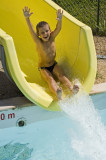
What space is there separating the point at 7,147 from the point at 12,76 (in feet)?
2.19

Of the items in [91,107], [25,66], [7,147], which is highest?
[25,66]

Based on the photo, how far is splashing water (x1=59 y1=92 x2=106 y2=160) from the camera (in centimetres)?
314

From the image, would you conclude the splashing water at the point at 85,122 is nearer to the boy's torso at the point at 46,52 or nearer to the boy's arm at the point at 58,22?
the boy's torso at the point at 46,52

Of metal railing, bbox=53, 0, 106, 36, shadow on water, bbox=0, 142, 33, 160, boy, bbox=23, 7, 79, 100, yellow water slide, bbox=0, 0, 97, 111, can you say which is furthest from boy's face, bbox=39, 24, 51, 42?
metal railing, bbox=53, 0, 106, 36

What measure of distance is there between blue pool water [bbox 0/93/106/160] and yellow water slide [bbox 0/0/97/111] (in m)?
0.22

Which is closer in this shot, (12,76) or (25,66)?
(12,76)

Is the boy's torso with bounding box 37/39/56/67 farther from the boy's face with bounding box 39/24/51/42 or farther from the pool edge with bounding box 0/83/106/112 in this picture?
the pool edge with bounding box 0/83/106/112

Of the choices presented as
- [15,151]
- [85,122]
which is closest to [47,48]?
[85,122]

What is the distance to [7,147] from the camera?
124 inches

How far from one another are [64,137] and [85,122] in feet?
0.86

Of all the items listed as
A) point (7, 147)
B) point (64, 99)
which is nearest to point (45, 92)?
point (64, 99)

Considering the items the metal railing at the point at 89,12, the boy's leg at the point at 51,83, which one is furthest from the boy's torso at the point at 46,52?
the metal railing at the point at 89,12

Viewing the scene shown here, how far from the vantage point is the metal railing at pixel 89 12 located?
19.1ft

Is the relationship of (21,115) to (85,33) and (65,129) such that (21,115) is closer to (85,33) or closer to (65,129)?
(65,129)
